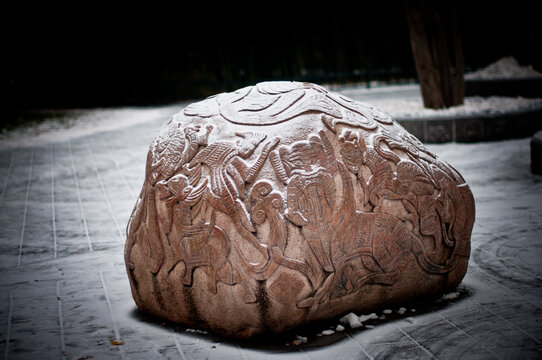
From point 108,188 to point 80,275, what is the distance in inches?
104

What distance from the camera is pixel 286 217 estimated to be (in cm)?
286

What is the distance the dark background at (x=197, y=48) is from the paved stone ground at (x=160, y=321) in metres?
10.0

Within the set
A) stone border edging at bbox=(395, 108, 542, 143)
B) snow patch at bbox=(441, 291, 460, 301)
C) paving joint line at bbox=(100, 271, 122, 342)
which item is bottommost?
snow patch at bbox=(441, 291, 460, 301)

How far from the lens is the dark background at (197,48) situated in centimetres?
1584

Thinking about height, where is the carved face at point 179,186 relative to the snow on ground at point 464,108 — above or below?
above

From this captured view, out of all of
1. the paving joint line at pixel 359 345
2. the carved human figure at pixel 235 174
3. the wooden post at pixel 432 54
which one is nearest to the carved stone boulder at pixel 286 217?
the carved human figure at pixel 235 174

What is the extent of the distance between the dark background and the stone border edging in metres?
7.86

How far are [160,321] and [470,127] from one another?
20.2ft

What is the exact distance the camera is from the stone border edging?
8.21m

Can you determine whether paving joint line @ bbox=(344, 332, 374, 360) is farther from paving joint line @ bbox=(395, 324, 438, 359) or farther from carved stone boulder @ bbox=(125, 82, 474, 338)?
paving joint line @ bbox=(395, 324, 438, 359)

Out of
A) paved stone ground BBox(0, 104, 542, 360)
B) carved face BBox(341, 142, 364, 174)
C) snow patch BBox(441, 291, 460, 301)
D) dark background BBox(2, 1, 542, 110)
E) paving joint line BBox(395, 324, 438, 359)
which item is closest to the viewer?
paving joint line BBox(395, 324, 438, 359)

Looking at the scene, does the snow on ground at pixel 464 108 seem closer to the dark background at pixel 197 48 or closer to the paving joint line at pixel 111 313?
the paving joint line at pixel 111 313

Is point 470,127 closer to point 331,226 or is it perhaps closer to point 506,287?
point 506,287

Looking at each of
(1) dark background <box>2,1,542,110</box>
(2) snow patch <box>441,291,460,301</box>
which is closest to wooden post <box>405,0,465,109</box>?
(2) snow patch <box>441,291,460,301</box>
